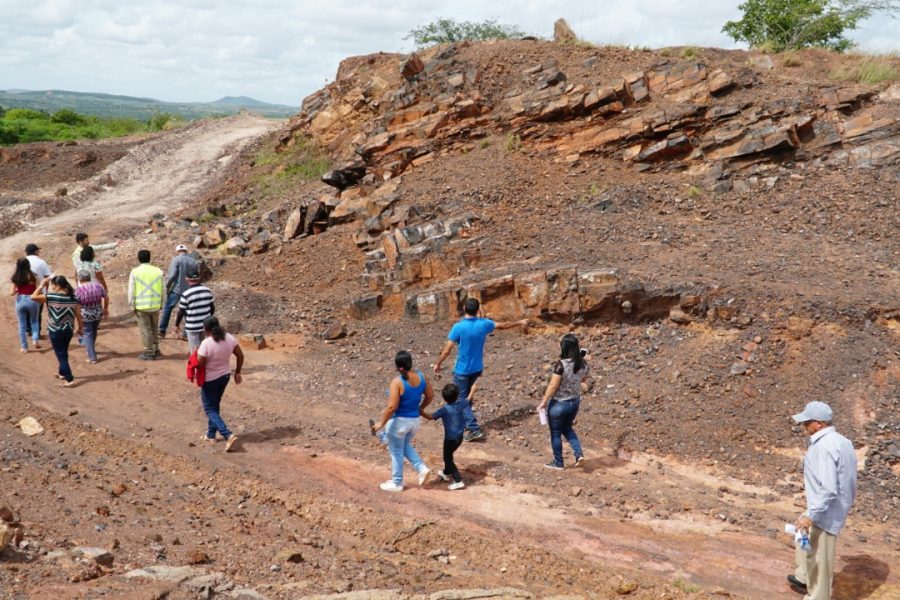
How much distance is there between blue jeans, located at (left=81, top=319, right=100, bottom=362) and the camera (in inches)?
Result: 420

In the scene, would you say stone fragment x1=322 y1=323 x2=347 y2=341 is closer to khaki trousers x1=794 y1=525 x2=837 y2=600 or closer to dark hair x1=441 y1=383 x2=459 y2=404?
dark hair x1=441 y1=383 x2=459 y2=404

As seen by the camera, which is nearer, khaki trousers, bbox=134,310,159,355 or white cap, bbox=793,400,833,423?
white cap, bbox=793,400,833,423

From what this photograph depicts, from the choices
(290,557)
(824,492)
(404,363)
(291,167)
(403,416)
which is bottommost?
(290,557)

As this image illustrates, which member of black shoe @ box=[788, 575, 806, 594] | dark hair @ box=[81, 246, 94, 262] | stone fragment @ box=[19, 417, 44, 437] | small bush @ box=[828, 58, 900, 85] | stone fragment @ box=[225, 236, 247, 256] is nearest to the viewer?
black shoe @ box=[788, 575, 806, 594]

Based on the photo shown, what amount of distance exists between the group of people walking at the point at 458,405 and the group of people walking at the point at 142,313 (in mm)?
1880

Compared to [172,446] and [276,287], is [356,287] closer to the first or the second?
[276,287]

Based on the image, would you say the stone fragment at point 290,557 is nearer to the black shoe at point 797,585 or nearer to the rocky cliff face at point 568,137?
the black shoe at point 797,585

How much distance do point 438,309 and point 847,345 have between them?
231 inches

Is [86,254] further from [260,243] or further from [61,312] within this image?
[260,243]

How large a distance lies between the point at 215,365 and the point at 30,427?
2.31m

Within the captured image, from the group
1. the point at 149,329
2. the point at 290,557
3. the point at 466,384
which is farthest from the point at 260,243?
the point at 290,557

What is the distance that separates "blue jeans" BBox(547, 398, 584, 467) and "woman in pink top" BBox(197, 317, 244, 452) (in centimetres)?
346

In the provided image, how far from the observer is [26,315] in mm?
11242

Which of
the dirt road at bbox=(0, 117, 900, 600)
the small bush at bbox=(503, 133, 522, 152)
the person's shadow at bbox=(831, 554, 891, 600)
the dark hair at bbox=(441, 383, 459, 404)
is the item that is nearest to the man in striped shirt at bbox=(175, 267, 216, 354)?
the dirt road at bbox=(0, 117, 900, 600)
